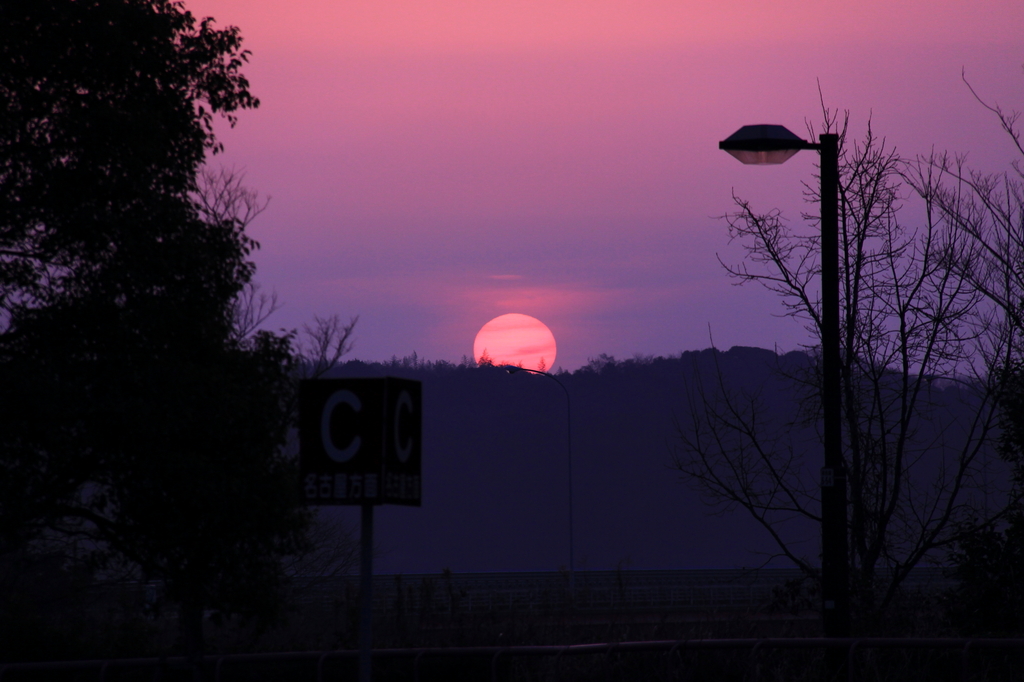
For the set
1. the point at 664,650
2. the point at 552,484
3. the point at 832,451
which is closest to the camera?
the point at 832,451

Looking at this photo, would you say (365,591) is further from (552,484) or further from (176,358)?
(552,484)

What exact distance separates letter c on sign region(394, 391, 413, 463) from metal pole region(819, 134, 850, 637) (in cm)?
572

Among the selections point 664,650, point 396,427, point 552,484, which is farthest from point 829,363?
point 552,484

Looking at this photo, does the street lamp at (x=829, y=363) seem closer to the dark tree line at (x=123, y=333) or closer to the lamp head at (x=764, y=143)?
the lamp head at (x=764, y=143)

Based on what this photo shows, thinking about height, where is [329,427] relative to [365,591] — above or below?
above

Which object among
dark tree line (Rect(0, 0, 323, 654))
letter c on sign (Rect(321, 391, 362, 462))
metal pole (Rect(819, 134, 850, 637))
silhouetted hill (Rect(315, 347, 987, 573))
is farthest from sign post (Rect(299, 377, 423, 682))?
silhouetted hill (Rect(315, 347, 987, 573))

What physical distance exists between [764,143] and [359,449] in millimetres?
6303

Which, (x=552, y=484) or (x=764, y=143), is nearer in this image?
(x=764, y=143)

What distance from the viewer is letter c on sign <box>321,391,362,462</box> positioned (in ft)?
20.6

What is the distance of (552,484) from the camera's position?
18238 centimetres

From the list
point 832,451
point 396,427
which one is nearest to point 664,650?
point 832,451

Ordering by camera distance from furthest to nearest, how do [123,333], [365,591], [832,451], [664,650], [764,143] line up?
[123,333] < [664,650] < [832,451] < [764,143] < [365,591]

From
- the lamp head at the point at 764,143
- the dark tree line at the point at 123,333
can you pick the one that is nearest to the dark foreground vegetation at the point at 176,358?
the dark tree line at the point at 123,333

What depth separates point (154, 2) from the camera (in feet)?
49.6
